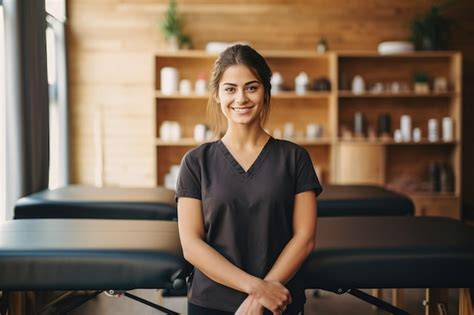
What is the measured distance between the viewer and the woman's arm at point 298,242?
1.69 metres

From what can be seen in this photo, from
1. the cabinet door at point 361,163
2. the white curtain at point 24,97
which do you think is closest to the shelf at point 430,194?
the cabinet door at point 361,163

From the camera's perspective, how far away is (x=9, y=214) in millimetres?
3828

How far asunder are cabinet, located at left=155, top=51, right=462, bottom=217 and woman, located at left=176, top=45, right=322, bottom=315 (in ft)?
12.8

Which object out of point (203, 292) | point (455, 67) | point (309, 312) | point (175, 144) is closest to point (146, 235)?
point (203, 292)

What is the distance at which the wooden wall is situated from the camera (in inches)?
225

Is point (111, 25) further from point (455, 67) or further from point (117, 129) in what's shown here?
point (455, 67)

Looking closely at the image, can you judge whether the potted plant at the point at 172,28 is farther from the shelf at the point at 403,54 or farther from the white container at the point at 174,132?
the shelf at the point at 403,54

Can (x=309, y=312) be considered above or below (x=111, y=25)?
below

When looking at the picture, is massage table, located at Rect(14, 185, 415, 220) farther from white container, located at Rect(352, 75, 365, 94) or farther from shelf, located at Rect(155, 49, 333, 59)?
white container, located at Rect(352, 75, 365, 94)

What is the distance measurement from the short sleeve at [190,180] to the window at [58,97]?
3.89 metres

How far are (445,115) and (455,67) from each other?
1.57 ft

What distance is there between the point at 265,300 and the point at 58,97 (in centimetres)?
427

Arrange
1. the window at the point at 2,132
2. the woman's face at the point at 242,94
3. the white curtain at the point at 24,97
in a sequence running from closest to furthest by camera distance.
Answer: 1. the woman's face at the point at 242,94
2. the white curtain at the point at 24,97
3. the window at the point at 2,132

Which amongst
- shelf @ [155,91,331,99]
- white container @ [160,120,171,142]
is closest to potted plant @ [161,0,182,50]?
shelf @ [155,91,331,99]
